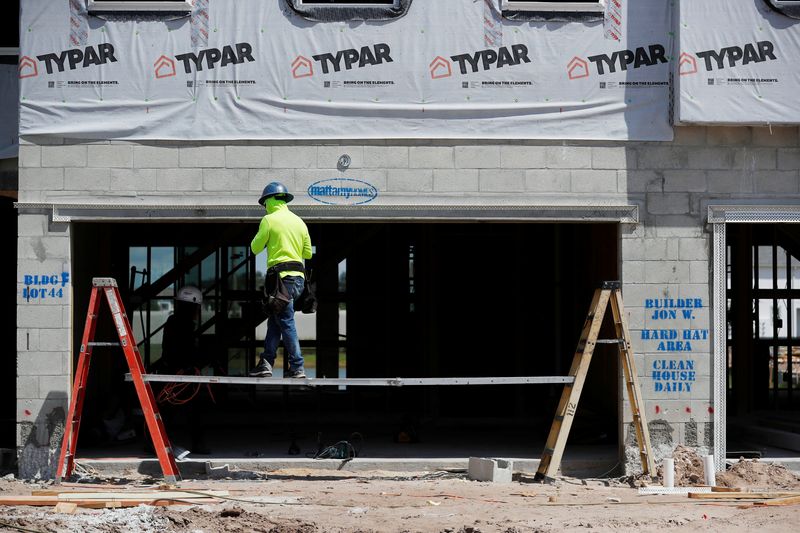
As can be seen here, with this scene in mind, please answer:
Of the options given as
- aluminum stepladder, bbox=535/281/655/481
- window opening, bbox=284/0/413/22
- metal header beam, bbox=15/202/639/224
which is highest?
window opening, bbox=284/0/413/22

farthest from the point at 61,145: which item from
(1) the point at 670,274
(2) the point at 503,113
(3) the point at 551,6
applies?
(1) the point at 670,274

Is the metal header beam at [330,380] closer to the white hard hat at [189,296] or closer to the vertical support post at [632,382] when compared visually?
the vertical support post at [632,382]

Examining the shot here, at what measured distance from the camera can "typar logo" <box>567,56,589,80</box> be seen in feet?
36.3

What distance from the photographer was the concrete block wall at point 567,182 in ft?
35.9

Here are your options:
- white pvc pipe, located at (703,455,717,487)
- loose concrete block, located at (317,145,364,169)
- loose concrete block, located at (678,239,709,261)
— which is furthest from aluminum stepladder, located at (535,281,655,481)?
loose concrete block, located at (317,145,364,169)

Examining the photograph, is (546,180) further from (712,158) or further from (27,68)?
(27,68)

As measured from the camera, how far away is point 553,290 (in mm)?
15734

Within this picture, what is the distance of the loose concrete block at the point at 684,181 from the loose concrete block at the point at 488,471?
351cm

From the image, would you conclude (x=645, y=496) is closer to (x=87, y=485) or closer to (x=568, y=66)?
(x=568, y=66)

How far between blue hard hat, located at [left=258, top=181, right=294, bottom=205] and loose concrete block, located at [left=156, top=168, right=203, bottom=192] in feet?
3.16

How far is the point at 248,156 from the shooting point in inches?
432

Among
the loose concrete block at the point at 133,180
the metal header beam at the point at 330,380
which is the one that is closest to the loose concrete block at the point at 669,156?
the metal header beam at the point at 330,380

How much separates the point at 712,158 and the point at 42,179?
23.8ft

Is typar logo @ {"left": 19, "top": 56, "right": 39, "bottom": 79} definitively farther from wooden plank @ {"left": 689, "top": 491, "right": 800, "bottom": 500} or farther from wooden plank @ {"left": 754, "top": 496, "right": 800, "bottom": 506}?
wooden plank @ {"left": 754, "top": 496, "right": 800, "bottom": 506}
